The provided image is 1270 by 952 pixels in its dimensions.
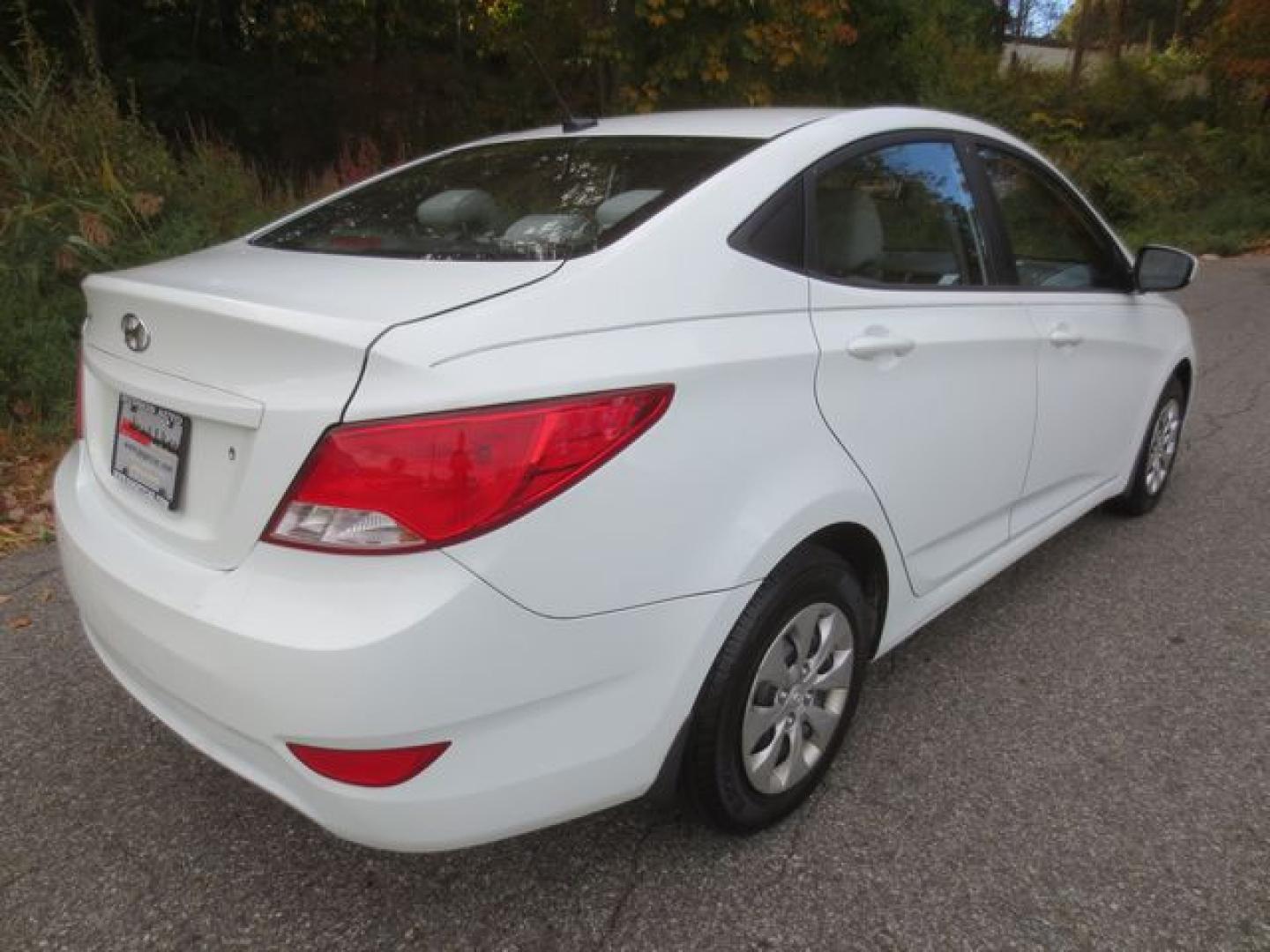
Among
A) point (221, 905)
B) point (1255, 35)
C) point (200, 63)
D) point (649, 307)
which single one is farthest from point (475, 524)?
point (1255, 35)

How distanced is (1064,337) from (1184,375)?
1.60 m

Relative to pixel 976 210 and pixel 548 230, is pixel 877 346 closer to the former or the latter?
pixel 548 230

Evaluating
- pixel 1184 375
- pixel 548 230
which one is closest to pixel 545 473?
pixel 548 230

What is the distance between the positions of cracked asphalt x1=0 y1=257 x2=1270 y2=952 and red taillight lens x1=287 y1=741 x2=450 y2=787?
514mm

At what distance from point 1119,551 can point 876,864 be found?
7.20 feet

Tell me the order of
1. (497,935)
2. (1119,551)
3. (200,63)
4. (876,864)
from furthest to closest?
(200,63)
(1119,551)
(876,864)
(497,935)

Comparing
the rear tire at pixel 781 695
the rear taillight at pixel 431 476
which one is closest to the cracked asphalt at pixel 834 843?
the rear tire at pixel 781 695

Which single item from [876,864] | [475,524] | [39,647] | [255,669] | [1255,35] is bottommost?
[39,647]

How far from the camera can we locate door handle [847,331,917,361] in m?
2.15

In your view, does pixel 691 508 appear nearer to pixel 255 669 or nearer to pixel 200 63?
pixel 255 669

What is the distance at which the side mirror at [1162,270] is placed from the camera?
3.48 meters

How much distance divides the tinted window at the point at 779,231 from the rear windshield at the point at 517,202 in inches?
5.8

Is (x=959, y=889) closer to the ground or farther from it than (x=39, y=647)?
farther from it

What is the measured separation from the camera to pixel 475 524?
1.55 meters
